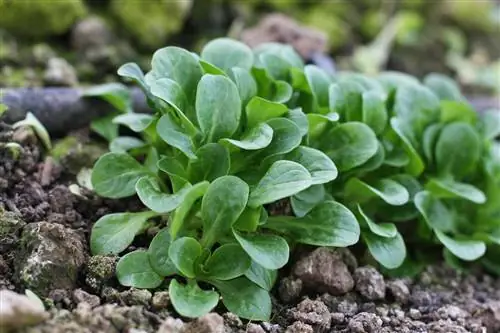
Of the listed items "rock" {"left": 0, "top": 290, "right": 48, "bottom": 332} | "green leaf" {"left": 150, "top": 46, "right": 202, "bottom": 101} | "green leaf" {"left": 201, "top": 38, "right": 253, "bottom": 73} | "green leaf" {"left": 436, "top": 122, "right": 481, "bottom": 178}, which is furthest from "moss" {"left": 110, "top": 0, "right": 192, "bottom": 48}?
"rock" {"left": 0, "top": 290, "right": 48, "bottom": 332}

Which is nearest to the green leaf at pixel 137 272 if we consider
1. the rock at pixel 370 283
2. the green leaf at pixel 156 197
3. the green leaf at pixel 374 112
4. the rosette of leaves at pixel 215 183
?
the rosette of leaves at pixel 215 183

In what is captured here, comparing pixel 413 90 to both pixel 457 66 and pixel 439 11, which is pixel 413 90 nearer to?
pixel 457 66

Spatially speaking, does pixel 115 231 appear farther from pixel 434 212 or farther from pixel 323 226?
pixel 434 212

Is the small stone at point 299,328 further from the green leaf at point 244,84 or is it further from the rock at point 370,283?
the green leaf at point 244,84

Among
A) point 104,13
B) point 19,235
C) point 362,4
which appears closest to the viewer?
point 19,235

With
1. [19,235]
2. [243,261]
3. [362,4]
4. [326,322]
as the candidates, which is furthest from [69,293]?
[362,4]

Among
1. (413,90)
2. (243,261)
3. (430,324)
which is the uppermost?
(413,90)

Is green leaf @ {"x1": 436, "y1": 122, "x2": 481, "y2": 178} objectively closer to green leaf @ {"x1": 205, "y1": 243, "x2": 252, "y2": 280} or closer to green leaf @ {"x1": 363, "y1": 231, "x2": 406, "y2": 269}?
green leaf @ {"x1": 363, "y1": 231, "x2": 406, "y2": 269}
